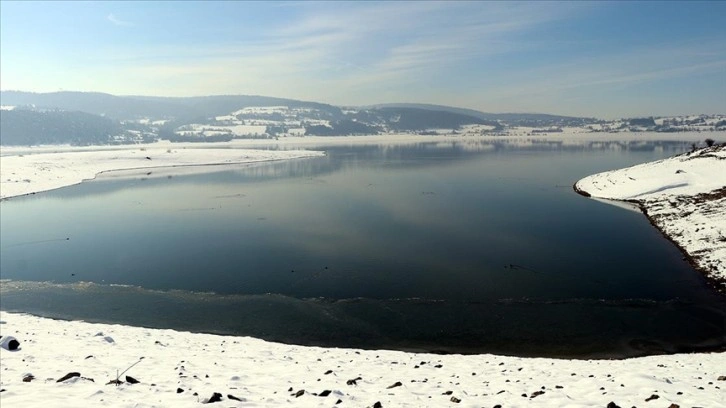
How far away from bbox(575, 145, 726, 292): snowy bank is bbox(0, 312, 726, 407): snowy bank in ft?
54.7

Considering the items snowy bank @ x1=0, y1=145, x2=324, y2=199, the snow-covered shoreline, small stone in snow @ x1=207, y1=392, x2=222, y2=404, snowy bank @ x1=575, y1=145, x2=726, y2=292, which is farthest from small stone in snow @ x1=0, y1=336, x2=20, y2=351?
snowy bank @ x1=0, y1=145, x2=324, y2=199

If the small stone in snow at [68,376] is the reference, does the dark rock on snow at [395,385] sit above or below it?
below

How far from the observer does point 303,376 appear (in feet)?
45.8

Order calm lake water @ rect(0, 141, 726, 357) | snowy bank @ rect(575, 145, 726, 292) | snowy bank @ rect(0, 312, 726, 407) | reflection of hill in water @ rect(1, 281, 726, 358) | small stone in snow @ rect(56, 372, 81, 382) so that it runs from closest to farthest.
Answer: snowy bank @ rect(0, 312, 726, 407), small stone in snow @ rect(56, 372, 81, 382), reflection of hill in water @ rect(1, 281, 726, 358), calm lake water @ rect(0, 141, 726, 357), snowy bank @ rect(575, 145, 726, 292)

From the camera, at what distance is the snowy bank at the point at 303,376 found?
37.3 ft

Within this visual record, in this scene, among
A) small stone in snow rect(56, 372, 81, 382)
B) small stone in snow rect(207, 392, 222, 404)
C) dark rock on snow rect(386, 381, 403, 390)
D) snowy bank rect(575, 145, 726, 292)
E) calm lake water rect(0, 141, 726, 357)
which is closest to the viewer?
small stone in snow rect(207, 392, 222, 404)

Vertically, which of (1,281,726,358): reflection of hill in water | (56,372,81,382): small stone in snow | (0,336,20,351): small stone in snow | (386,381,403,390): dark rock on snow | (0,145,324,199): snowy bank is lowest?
(1,281,726,358): reflection of hill in water

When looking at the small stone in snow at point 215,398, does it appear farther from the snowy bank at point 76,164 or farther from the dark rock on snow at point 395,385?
the snowy bank at point 76,164

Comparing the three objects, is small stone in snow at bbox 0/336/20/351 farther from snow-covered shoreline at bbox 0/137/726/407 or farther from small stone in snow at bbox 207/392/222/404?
small stone in snow at bbox 207/392/222/404

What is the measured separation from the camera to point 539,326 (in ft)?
67.3

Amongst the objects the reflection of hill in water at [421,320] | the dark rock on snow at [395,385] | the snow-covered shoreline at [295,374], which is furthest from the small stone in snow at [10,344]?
the dark rock on snow at [395,385]

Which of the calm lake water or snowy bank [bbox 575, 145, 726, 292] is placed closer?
the calm lake water

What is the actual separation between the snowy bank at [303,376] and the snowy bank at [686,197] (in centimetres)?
1667

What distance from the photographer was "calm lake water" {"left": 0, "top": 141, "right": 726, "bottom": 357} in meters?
20.3
